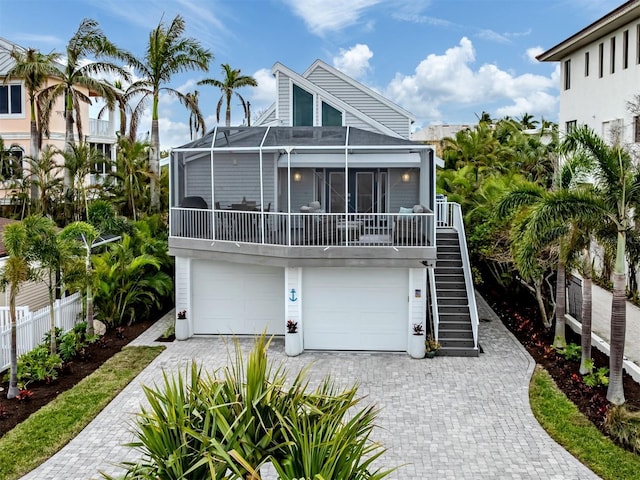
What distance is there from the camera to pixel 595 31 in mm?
24688

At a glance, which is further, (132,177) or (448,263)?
(132,177)

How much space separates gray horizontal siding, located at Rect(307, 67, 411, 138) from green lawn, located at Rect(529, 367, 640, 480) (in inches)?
441

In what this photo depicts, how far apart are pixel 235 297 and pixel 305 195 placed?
4888mm

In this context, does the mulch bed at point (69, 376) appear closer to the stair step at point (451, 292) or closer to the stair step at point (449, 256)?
the stair step at point (451, 292)

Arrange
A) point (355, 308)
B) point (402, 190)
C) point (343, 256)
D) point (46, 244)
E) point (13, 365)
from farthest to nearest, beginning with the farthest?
1. point (402, 190)
2. point (355, 308)
3. point (343, 256)
4. point (46, 244)
5. point (13, 365)

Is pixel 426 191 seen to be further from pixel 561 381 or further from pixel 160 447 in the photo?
pixel 160 447

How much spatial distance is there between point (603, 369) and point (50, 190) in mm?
23013

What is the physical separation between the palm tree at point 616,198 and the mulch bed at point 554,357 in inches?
20.5

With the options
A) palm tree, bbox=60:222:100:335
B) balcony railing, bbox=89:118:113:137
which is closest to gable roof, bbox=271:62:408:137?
palm tree, bbox=60:222:100:335

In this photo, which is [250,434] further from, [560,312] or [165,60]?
[165,60]

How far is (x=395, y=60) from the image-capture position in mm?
28422

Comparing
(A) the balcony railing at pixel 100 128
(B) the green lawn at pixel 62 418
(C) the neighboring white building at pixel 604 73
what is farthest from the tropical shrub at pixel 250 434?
(A) the balcony railing at pixel 100 128

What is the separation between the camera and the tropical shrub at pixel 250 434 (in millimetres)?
5664

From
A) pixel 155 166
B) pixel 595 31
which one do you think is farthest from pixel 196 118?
pixel 595 31
